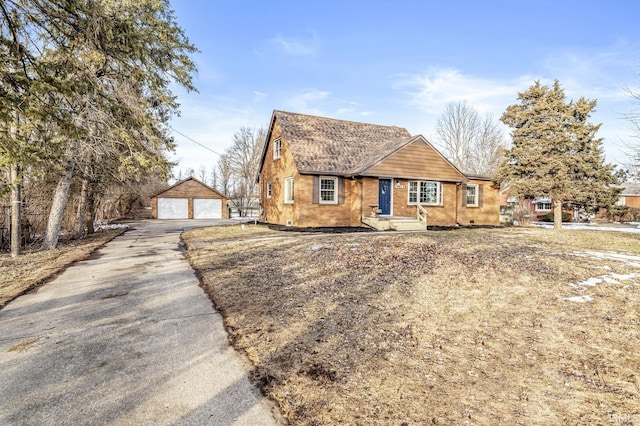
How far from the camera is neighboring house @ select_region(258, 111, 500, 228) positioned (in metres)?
17.1

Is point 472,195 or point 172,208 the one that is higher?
point 472,195

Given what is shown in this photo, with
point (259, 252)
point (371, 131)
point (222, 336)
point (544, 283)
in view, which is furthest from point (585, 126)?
point (222, 336)

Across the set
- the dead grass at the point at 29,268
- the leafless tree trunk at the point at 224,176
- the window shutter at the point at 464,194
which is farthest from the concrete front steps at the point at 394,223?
the leafless tree trunk at the point at 224,176

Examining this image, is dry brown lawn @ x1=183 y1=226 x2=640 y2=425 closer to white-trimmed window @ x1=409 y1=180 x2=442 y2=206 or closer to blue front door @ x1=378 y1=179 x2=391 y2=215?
blue front door @ x1=378 y1=179 x2=391 y2=215

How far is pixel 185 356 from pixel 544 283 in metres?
5.98

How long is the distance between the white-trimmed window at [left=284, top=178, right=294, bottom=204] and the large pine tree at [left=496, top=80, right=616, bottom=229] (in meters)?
13.3

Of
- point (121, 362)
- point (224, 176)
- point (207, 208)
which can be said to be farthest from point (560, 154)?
point (224, 176)

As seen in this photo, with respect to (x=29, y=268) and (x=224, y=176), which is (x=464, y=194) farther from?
(x=224, y=176)

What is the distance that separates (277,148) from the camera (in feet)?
66.4

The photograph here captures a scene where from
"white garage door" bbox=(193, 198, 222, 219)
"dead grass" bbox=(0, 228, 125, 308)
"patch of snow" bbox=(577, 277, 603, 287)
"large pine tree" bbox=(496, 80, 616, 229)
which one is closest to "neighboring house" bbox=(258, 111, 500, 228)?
"large pine tree" bbox=(496, 80, 616, 229)

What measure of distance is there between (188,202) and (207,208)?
2204 mm

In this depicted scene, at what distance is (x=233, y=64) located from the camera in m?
21.0

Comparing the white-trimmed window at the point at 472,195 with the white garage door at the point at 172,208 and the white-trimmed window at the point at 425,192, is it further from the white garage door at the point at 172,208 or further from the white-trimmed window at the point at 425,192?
the white garage door at the point at 172,208

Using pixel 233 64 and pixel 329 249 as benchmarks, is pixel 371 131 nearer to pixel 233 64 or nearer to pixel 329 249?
pixel 233 64
